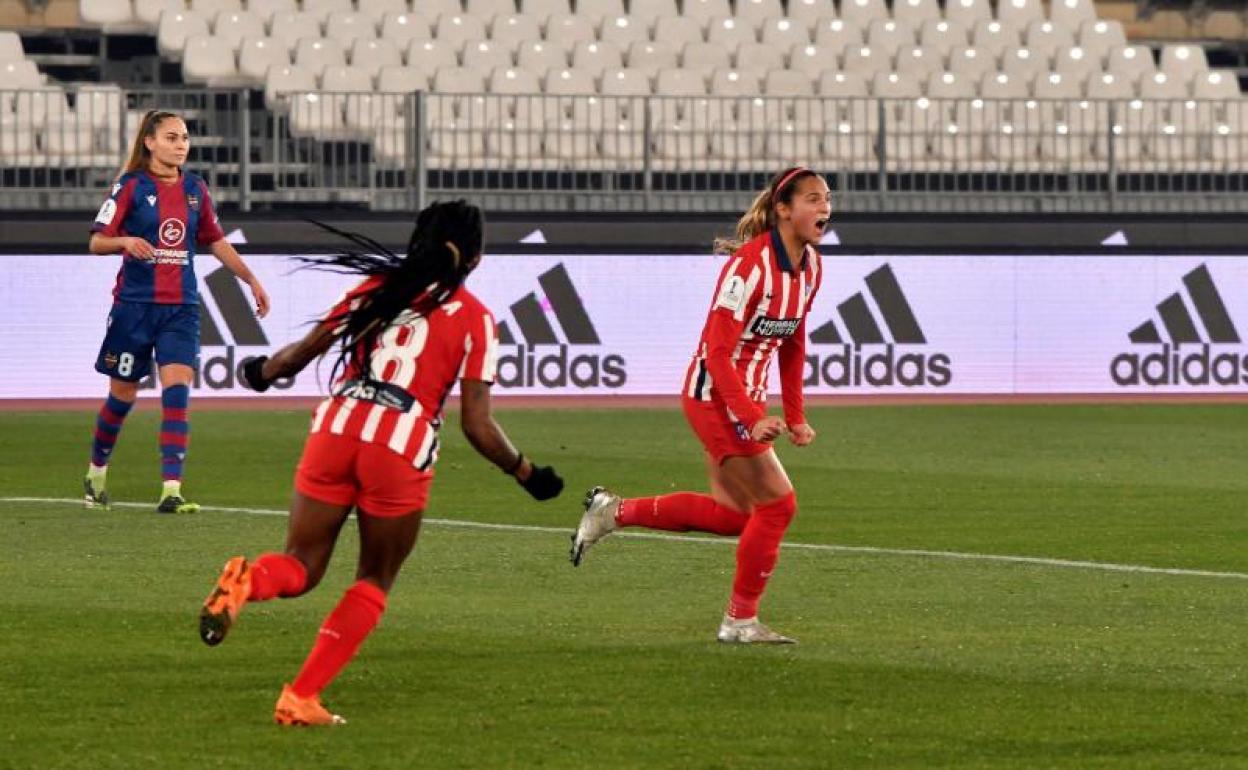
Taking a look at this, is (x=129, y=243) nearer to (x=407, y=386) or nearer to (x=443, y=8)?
(x=407, y=386)

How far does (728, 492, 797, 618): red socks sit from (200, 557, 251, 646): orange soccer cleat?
8.00 ft

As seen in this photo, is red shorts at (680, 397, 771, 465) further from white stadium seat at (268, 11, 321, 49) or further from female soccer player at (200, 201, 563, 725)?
white stadium seat at (268, 11, 321, 49)

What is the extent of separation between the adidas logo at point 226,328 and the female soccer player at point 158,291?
8013mm

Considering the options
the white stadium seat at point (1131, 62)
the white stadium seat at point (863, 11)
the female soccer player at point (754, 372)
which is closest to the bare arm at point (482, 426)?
the female soccer player at point (754, 372)

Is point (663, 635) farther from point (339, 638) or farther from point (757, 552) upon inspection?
point (339, 638)

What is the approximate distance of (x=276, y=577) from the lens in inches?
283

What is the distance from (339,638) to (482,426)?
751 millimetres

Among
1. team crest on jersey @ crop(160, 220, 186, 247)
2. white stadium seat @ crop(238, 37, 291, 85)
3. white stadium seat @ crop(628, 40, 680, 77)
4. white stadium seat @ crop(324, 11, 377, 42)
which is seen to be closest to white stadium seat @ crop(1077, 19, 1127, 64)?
white stadium seat @ crop(628, 40, 680, 77)

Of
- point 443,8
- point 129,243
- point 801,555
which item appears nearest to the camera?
point 801,555

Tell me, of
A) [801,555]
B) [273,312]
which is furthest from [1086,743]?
[273,312]

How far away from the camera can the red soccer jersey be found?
9109mm

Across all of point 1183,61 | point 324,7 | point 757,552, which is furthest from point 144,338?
point 1183,61

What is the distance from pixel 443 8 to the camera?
90.2 ft

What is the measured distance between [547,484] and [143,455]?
1050 centimetres
